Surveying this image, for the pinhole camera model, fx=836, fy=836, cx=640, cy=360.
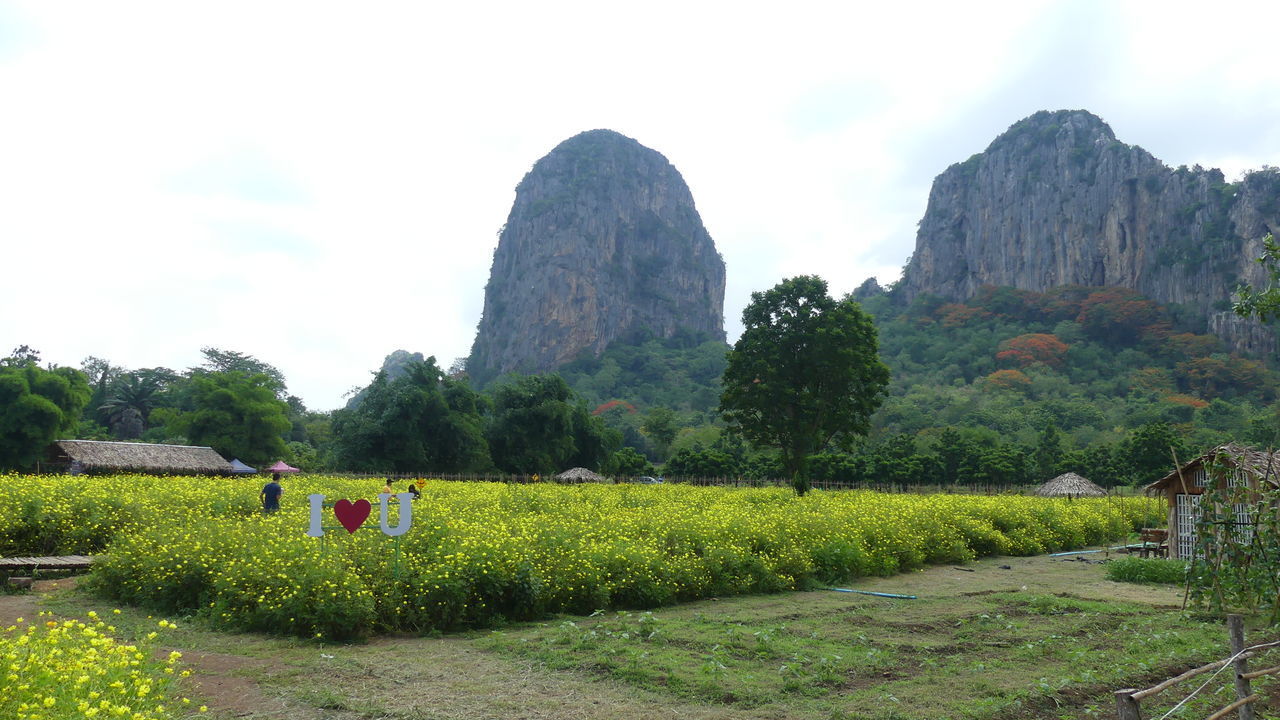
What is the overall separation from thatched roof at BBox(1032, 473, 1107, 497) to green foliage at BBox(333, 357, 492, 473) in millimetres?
22864

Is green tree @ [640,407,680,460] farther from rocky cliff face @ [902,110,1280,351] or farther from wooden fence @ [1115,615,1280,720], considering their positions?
wooden fence @ [1115,615,1280,720]

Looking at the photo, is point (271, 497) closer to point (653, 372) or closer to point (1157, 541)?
point (1157, 541)

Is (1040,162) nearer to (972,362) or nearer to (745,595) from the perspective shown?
(972,362)

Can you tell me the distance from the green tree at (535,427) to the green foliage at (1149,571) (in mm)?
29139

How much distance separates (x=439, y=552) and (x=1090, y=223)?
321 feet

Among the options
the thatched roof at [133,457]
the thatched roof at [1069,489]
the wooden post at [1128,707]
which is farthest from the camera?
the thatched roof at [133,457]

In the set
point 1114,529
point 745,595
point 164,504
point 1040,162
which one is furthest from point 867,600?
point 1040,162

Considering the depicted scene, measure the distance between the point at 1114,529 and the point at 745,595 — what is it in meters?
15.4

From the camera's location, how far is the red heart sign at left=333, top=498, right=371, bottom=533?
27.9 feet

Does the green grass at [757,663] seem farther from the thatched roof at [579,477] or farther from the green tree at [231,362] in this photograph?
the green tree at [231,362]

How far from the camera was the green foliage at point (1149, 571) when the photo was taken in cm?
1252

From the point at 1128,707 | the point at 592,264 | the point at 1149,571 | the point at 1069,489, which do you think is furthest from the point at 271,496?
the point at 592,264

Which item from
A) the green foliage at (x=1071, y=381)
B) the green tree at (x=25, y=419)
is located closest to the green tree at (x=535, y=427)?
the green foliage at (x=1071, y=381)

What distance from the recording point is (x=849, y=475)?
34.6m
